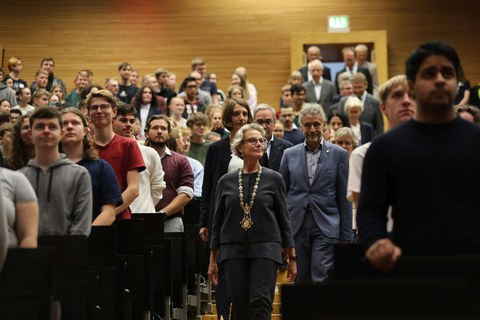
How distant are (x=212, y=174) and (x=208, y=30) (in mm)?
12091

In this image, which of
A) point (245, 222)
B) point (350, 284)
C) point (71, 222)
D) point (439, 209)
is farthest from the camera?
point (245, 222)

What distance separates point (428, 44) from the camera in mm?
3871

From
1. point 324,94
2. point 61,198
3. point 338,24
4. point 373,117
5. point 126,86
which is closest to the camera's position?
point 61,198

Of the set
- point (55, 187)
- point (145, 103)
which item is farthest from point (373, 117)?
point (55, 187)

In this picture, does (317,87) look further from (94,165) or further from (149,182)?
(94,165)

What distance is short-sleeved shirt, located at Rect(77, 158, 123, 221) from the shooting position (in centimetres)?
570

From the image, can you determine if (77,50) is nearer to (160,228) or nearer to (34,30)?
(34,30)

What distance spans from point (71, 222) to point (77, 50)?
568 inches

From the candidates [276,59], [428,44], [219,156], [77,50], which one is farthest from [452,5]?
[428,44]

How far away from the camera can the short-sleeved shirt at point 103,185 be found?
5703 mm

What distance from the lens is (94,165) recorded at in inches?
226

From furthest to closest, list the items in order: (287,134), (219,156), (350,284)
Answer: (287,134) < (219,156) < (350,284)

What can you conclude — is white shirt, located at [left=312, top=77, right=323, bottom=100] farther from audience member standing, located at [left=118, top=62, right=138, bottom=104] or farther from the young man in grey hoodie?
the young man in grey hoodie

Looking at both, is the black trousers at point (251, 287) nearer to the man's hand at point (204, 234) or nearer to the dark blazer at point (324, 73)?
the man's hand at point (204, 234)
